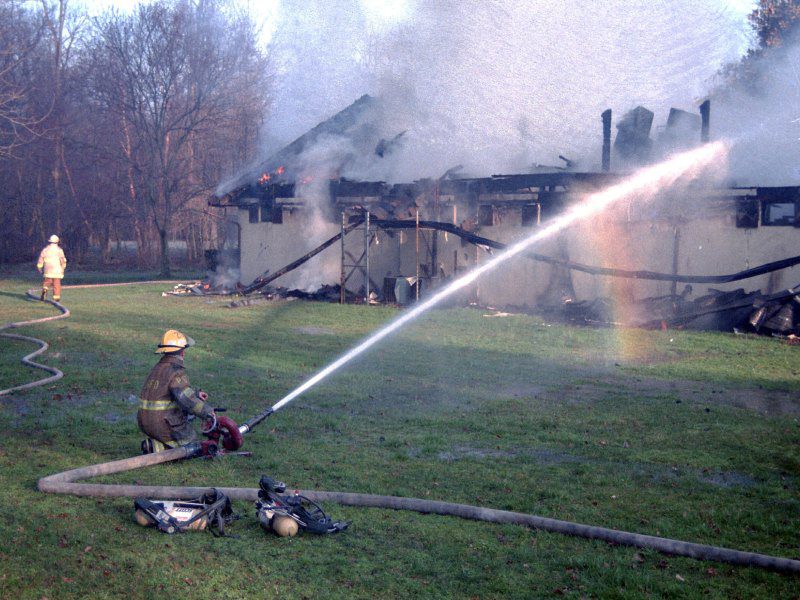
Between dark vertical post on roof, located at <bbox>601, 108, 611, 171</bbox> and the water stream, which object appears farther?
dark vertical post on roof, located at <bbox>601, 108, 611, 171</bbox>

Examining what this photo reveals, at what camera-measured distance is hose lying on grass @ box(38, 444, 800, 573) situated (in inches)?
206

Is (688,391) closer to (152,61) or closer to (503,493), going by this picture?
(503,493)

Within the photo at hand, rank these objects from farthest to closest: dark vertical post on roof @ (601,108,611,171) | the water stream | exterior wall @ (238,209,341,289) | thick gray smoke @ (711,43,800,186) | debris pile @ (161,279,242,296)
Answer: exterior wall @ (238,209,341,289) < debris pile @ (161,279,242,296) < dark vertical post on roof @ (601,108,611,171) < thick gray smoke @ (711,43,800,186) < the water stream

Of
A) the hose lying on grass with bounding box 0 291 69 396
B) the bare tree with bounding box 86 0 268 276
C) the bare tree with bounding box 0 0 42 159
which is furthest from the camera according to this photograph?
the bare tree with bounding box 86 0 268 276

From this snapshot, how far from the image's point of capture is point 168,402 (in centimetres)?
758

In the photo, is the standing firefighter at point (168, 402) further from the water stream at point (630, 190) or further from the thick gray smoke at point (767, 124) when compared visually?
the thick gray smoke at point (767, 124)

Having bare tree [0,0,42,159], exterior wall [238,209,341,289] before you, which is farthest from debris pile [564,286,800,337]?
bare tree [0,0,42,159]

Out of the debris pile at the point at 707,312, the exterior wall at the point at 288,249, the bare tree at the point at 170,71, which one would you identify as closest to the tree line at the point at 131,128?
the bare tree at the point at 170,71

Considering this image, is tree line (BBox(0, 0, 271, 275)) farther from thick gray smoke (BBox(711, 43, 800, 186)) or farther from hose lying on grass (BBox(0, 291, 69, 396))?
thick gray smoke (BBox(711, 43, 800, 186))

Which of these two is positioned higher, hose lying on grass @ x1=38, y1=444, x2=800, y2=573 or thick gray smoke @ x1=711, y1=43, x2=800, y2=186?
thick gray smoke @ x1=711, y1=43, x2=800, y2=186

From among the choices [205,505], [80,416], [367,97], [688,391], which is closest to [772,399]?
[688,391]

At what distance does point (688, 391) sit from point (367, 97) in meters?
22.8

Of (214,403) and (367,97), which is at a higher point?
(367,97)

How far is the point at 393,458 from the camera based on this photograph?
804 cm
